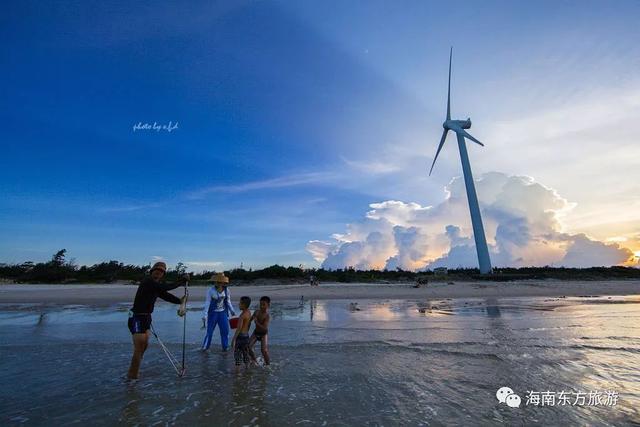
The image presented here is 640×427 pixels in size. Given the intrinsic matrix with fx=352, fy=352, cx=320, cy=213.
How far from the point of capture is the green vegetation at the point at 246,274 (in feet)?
145

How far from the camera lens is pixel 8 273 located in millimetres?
48281

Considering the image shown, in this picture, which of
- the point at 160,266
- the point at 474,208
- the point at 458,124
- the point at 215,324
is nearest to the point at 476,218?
the point at 474,208

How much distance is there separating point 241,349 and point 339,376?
99.0 inches

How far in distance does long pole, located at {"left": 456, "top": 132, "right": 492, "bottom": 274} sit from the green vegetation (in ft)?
7.98

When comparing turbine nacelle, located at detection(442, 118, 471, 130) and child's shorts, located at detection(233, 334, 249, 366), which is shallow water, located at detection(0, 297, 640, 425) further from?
turbine nacelle, located at detection(442, 118, 471, 130)

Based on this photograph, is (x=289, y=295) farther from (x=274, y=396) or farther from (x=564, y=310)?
(x=274, y=396)

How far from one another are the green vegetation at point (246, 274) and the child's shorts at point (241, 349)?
1310 inches

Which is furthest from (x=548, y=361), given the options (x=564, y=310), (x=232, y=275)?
(x=232, y=275)

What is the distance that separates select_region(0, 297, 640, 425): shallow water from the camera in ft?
19.0

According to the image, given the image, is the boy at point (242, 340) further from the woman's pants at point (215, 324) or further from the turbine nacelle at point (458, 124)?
the turbine nacelle at point (458, 124)

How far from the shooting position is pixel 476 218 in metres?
50.4

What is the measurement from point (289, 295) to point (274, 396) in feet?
79.5

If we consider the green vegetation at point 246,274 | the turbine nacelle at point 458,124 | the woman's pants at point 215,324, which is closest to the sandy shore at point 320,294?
the green vegetation at point 246,274

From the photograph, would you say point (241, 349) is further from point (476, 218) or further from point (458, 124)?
point (458, 124)
